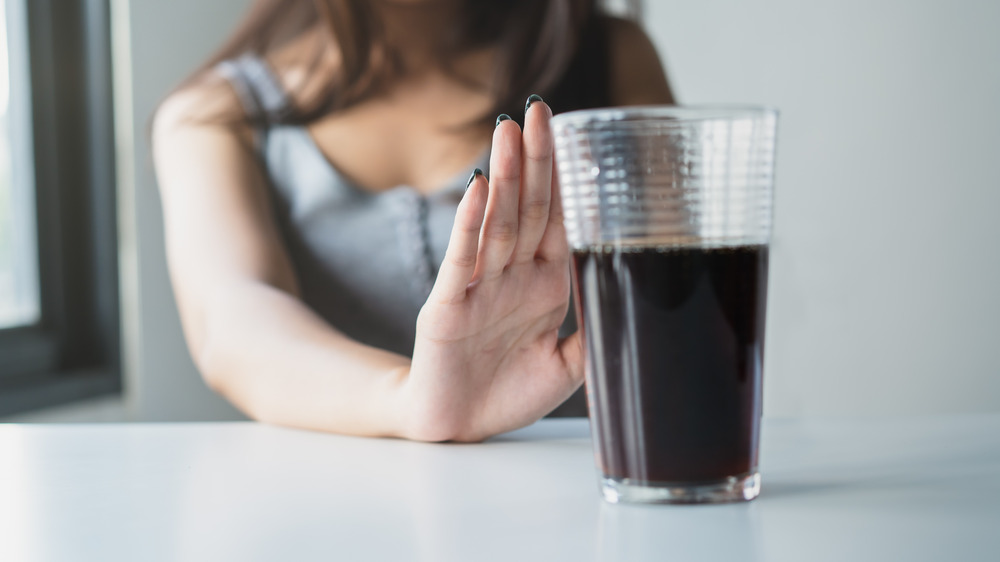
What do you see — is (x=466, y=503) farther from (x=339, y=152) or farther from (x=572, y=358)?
(x=339, y=152)

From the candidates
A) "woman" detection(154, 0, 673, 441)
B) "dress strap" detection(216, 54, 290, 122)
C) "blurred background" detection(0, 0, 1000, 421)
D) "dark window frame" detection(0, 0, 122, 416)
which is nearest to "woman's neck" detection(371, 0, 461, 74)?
"woman" detection(154, 0, 673, 441)

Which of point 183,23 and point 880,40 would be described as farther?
point 880,40

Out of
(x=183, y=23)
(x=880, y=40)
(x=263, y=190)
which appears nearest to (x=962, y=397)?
(x=880, y=40)

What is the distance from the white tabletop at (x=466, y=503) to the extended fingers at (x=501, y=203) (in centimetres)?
10

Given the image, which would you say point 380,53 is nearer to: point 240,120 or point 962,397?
point 240,120

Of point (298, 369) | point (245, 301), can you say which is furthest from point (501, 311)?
point (245, 301)

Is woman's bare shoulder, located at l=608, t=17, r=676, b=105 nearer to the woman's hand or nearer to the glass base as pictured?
the woman's hand

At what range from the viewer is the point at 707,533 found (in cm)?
29

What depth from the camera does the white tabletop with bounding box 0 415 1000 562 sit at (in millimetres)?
282

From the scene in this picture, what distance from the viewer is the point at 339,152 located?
144cm

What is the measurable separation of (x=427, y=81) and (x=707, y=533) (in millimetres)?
1355

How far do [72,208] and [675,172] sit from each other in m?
1.55

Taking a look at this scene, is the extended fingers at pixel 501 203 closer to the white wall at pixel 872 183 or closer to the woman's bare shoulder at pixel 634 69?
the woman's bare shoulder at pixel 634 69

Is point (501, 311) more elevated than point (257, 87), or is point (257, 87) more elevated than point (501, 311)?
point (257, 87)
